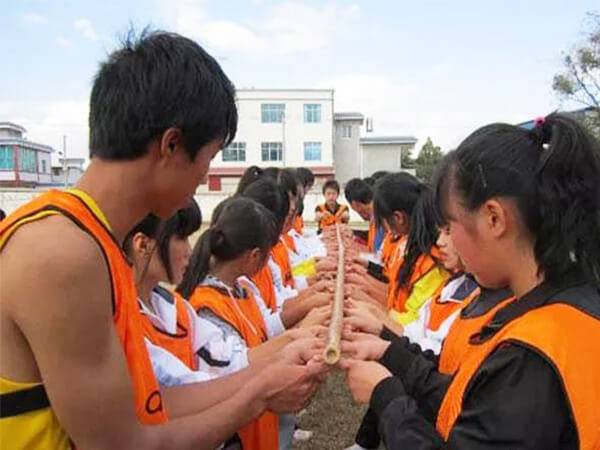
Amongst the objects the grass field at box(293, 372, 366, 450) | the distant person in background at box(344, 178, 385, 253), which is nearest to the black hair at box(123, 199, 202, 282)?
the grass field at box(293, 372, 366, 450)

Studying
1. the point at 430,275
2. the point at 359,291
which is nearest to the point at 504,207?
the point at 430,275

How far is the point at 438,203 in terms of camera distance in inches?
80.9

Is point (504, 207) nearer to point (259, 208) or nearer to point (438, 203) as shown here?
point (438, 203)

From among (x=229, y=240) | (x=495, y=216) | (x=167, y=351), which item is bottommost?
(x=167, y=351)

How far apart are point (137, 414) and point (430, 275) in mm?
2886

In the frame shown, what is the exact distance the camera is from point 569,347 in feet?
5.08

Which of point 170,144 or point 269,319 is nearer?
point 170,144

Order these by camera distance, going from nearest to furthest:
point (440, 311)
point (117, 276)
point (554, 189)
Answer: point (117, 276)
point (554, 189)
point (440, 311)

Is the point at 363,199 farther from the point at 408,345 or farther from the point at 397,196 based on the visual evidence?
the point at 408,345

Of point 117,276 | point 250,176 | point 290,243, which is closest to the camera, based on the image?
point 117,276

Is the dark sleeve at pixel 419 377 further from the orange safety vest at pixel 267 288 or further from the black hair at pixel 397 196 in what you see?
the black hair at pixel 397 196

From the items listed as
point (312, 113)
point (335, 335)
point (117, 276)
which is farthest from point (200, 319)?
point (312, 113)

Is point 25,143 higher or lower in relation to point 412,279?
→ higher

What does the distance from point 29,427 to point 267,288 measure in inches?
137
